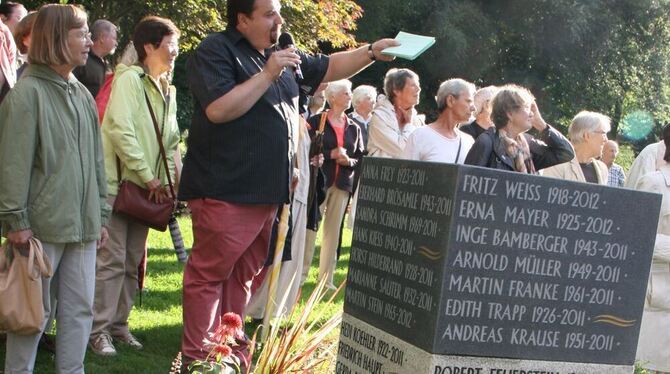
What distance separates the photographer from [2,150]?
5562 mm

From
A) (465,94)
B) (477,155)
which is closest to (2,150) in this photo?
(477,155)

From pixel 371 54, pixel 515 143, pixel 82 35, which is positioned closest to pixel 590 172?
pixel 515 143

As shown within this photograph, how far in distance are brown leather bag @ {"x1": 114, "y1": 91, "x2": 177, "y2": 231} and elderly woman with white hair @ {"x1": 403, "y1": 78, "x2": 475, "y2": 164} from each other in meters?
1.70

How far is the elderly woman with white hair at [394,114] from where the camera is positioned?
9.77 m

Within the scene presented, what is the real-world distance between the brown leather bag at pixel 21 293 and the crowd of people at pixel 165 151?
0.15 metres

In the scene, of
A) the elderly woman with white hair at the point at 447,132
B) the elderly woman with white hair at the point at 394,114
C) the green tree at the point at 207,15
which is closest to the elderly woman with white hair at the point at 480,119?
the elderly woman with white hair at the point at 394,114

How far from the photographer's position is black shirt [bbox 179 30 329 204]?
5.88 meters

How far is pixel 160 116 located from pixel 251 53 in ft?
5.57

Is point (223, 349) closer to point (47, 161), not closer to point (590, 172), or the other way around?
point (47, 161)

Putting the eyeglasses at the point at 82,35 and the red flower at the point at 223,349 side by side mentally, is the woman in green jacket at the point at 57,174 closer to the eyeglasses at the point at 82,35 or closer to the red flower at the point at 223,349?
the eyeglasses at the point at 82,35

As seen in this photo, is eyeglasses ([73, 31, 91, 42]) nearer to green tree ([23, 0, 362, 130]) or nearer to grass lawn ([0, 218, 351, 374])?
grass lawn ([0, 218, 351, 374])

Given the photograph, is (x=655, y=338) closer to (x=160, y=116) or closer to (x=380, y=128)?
(x=380, y=128)

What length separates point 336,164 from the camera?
11.2 meters

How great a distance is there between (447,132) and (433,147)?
228mm
